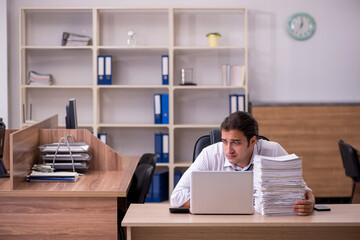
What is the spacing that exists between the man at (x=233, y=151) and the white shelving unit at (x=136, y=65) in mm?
3016

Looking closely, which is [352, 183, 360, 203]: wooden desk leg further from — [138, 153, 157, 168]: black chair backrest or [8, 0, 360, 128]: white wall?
[138, 153, 157, 168]: black chair backrest

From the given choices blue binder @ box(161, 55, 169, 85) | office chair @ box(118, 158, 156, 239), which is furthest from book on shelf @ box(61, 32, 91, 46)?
office chair @ box(118, 158, 156, 239)

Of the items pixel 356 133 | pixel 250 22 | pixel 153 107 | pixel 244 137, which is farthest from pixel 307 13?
pixel 244 137

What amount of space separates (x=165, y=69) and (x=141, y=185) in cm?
245

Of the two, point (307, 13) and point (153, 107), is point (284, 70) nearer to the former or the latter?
point (307, 13)

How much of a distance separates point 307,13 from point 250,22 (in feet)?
2.13

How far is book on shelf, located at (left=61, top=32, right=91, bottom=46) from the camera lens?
5869mm

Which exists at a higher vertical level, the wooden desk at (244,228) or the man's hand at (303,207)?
Answer: the man's hand at (303,207)

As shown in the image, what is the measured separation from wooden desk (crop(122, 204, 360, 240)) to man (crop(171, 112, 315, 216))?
158 mm

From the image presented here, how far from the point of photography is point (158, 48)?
5.79 metres

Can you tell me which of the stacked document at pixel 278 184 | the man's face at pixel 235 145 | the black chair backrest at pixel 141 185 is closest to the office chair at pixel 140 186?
the black chair backrest at pixel 141 185

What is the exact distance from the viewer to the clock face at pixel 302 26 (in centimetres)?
600

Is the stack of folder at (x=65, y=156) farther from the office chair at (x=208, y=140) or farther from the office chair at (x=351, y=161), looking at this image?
the office chair at (x=351, y=161)

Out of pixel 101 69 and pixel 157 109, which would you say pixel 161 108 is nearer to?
pixel 157 109
